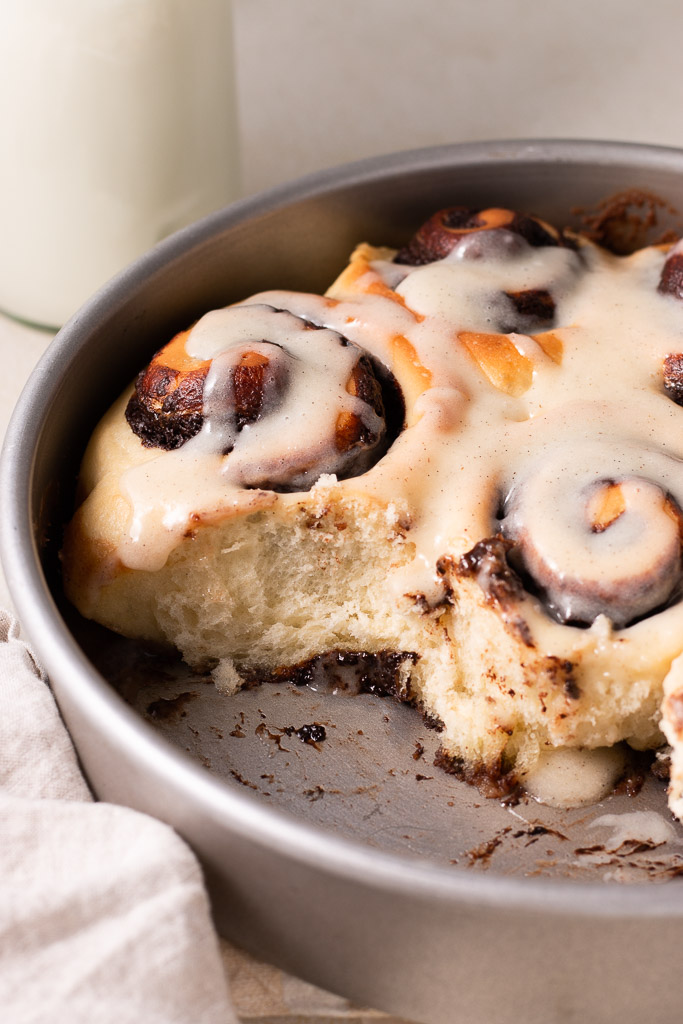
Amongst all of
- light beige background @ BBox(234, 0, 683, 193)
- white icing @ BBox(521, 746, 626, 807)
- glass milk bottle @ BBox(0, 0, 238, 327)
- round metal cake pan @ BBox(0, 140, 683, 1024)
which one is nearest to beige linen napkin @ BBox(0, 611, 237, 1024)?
round metal cake pan @ BBox(0, 140, 683, 1024)

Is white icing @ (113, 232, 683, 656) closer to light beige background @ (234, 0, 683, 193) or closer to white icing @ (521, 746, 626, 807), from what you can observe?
white icing @ (521, 746, 626, 807)

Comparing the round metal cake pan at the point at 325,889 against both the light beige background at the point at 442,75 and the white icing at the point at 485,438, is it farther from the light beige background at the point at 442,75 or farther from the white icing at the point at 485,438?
the light beige background at the point at 442,75

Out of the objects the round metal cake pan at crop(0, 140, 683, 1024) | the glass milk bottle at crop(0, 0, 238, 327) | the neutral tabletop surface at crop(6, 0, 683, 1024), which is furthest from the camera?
the neutral tabletop surface at crop(6, 0, 683, 1024)

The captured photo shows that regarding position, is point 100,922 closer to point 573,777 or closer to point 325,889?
point 325,889

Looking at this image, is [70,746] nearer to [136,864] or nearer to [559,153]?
[136,864]

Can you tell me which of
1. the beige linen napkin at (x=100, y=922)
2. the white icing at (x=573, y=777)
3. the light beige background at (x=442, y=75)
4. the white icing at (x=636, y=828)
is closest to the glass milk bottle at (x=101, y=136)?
the light beige background at (x=442, y=75)

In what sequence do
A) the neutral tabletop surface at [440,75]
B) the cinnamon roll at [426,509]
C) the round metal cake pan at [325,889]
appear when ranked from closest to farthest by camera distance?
1. the round metal cake pan at [325,889]
2. the cinnamon roll at [426,509]
3. the neutral tabletop surface at [440,75]
